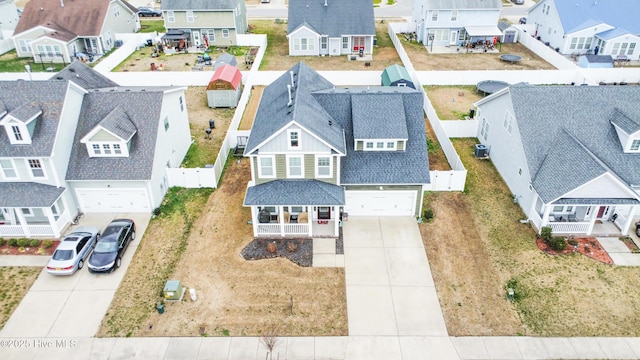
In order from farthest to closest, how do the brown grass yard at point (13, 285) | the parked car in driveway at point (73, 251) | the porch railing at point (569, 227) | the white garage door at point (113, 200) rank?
the white garage door at point (113, 200)
the porch railing at point (569, 227)
the parked car in driveway at point (73, 251)
the brown grass yard at point (13, 285)

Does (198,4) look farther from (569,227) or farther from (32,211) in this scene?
(569,227)

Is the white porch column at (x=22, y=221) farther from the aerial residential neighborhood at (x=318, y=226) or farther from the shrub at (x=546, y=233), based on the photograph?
the shrub at (x=546, y=233)

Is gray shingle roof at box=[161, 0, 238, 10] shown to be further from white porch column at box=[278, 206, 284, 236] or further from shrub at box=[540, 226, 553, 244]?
shrub at box=[540, 226, 553, 244]

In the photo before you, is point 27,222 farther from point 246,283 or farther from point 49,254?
point 246,283

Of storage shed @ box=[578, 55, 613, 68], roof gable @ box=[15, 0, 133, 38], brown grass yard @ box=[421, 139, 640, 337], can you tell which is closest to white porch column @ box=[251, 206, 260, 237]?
brown grass yard @ box=[421, 139, 640, 337]

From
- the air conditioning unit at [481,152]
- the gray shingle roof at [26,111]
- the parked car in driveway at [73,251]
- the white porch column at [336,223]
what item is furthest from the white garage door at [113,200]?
the air conditioning unit at [481,152]

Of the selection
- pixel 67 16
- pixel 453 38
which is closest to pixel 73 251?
pixel 67 16
